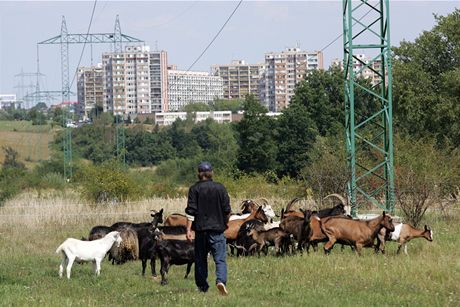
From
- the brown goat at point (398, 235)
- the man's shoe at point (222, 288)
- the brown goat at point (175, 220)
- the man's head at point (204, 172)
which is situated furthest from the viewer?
the brown goat at point (175, 220)

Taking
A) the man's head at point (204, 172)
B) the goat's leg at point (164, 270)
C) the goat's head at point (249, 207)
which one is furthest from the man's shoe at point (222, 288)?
the goat's head at point (249, 207)

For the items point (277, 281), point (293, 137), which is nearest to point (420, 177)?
point (277, 281)

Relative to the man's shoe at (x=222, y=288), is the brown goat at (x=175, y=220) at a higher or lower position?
lower

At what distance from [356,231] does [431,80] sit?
105ft

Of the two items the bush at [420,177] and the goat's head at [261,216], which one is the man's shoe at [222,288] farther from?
the bush at [420,177]

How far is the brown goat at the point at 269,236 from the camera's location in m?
21.5

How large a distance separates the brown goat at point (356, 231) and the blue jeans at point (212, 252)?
6.83 m

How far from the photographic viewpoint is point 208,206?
14578 millimetres

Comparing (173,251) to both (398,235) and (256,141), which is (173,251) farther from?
(256,141)

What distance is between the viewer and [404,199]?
27312mm

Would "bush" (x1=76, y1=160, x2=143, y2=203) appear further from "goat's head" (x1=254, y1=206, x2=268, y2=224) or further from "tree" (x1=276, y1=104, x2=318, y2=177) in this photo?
"tree" (x1=276, y1=104, x2=318, y2=177)

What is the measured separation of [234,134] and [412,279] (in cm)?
7856

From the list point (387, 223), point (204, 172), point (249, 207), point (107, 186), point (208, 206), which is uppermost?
point (204, 172)

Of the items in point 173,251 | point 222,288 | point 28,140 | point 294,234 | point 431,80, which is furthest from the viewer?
point 28,140
